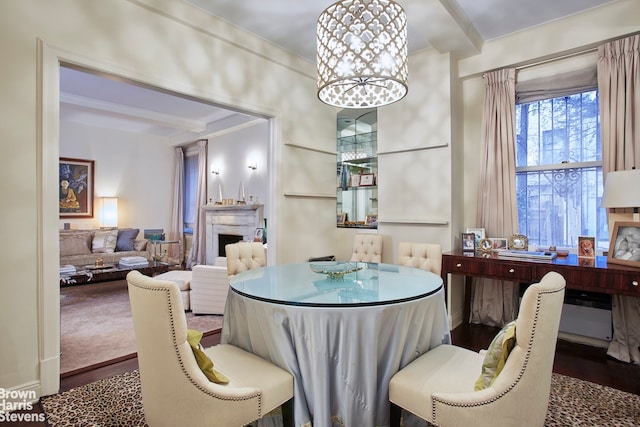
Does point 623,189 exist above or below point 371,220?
above

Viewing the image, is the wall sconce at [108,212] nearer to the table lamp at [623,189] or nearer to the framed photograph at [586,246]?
the framed photograph at [586,246]

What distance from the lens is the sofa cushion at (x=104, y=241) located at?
6.16 meters

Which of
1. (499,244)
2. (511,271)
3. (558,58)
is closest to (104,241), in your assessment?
(499,244)

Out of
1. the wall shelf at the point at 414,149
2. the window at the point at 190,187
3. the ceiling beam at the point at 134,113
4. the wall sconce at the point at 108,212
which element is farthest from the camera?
the window at the point at 190,187

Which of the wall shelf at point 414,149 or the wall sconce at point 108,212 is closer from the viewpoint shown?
the wall shelf at point 414,149

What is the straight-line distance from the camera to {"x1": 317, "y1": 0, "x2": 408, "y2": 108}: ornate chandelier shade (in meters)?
1.86

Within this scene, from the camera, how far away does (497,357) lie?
1.39m

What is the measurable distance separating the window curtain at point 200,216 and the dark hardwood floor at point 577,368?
4231mm

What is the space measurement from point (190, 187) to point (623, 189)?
7.37 metres

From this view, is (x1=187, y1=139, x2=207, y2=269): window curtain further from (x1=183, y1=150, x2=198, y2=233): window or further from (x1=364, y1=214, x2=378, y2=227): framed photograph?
(x1=364, y1=214, x2=378, y2=227): framed photograph

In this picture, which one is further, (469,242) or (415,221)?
(415,221)

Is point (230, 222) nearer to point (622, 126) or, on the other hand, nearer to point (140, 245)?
point (140, 245)

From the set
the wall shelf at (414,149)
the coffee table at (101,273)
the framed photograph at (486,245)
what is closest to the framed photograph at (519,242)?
the framed photograph at (486,245)

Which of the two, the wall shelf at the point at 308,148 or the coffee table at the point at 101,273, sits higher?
the wall shelf at the point at 308,148
